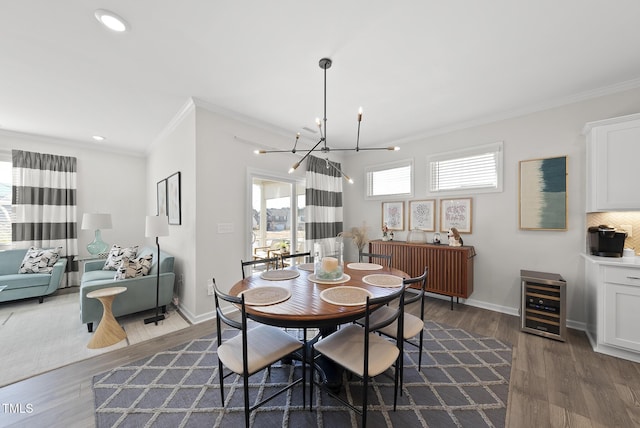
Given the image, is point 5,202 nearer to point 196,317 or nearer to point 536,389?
Result: point 196,317

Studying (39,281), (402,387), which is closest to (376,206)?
(402,387)

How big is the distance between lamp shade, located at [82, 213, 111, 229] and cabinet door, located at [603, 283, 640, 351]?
663cm

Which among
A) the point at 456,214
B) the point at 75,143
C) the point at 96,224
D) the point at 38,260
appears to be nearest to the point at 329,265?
the point at 456,214

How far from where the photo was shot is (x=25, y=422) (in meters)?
1.57

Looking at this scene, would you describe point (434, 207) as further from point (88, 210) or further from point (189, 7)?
point (88, 210)

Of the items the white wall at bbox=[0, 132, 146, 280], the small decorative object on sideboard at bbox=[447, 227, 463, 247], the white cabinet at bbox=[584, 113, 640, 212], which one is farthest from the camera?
the white wall at bbox=[0, 132, 146, 280]

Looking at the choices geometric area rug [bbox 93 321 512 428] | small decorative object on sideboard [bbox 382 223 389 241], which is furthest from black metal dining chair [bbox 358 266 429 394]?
small decorative object on sideboard [bbox 382 223 389 241]

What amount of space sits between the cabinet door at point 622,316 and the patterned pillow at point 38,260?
23.5 ft

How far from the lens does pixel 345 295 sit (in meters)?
1.70

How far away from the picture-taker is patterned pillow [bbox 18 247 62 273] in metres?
3.73

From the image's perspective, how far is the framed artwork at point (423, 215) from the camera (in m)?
3.91

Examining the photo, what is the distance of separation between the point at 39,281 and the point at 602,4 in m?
6.87

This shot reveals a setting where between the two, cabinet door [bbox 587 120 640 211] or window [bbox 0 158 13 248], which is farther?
window [bbox 0 158 13 248]

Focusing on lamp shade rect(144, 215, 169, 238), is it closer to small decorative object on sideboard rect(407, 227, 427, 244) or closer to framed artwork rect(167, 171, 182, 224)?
framed artwork rect(167, 171, 182, 224)
